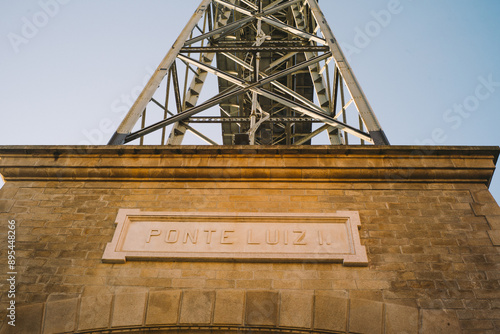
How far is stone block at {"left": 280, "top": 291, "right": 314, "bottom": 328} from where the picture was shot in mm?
3701

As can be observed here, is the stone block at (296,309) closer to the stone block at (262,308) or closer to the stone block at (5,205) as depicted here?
the stone block at (262,308)

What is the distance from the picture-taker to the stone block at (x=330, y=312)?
367 centimetres

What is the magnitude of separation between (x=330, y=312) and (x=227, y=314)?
0.92m

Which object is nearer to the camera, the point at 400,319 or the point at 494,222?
the point at 400,319

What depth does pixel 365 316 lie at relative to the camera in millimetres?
3684

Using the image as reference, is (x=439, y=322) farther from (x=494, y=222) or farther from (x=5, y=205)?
(x=5, y=205)

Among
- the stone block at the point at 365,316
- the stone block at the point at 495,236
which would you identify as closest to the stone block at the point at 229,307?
the stone block at the point at 365,316

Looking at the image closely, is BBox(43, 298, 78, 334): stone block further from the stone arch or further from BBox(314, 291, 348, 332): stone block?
BBox(314, 291, 348, 332): stone block

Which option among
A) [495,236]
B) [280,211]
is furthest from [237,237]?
[495,236]

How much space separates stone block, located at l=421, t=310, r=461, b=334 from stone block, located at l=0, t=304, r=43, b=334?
3.39 meters

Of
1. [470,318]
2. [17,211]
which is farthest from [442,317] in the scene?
[17,211]

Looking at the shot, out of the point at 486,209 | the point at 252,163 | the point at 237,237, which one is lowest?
the point at 237,237

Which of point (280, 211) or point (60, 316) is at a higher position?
point (280, 211)

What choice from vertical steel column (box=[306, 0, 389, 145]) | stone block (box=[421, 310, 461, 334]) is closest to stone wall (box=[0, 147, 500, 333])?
stone block (box=[421, 310, 461, 334])
